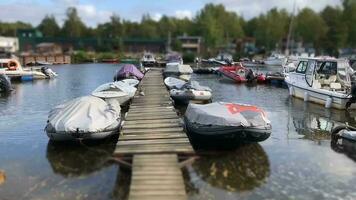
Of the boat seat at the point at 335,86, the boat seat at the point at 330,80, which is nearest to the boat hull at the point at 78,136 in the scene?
the boat seat at the point at 335,86

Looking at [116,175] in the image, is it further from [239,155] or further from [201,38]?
[201,38]

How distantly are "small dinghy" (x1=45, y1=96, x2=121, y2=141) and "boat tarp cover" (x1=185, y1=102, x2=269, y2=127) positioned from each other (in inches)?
141

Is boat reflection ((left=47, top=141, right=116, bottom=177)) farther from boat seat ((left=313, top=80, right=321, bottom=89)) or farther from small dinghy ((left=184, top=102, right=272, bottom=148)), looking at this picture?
boat seat ((left=313, top=80, right=321, bottom=89))

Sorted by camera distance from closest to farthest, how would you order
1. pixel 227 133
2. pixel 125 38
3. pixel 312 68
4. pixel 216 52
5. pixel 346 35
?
pixel 227 133
pixel 312 68
pixel 346 35
pixel 216 52
pixel 125 38

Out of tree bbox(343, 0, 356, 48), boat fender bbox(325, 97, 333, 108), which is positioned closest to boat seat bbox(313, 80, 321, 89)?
boat fender bbox(325, 97, 333, 108)

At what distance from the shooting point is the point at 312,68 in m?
32.7

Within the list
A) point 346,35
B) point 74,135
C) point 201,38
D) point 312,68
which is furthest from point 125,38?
point 74,135

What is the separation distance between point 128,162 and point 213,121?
4.41 m

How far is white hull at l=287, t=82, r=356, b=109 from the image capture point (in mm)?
28509

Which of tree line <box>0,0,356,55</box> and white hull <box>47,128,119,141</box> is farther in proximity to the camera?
tree line <box>0,0,356,55</box>

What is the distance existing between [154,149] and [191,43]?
136 metres

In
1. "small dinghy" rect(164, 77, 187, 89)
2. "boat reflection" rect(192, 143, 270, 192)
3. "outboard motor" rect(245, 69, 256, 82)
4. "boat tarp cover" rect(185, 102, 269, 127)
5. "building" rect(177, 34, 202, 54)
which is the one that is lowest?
"boat reflection" rect(192, 143, 270, 192)

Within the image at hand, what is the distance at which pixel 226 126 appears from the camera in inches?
659

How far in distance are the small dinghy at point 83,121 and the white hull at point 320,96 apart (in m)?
15.9
